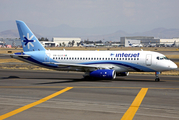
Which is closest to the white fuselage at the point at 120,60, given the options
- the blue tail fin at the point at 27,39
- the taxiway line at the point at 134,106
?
the blue tail fin at the point at 27,39

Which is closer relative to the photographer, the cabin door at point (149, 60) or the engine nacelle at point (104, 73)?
the engine nacelle at point (104, 73)

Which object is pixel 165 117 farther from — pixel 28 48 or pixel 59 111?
pixel 28 48

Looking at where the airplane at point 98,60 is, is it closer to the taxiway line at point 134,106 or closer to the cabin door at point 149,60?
the cabin door at point 149,60

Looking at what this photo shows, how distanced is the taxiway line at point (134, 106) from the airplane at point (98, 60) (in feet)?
28.3

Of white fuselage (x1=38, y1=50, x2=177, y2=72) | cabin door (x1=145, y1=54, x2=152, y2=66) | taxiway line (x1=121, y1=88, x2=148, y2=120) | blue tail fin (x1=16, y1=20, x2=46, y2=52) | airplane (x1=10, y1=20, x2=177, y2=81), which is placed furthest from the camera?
blue tail fin (x1=16, y1=20, x2=46, y2=52)

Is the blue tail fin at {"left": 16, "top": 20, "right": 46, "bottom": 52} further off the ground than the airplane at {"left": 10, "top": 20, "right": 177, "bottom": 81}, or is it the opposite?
the blue tail fin at {"left": 16, "top": 20, "right": 46, "bottom": 52}

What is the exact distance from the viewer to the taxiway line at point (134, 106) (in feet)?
53.2

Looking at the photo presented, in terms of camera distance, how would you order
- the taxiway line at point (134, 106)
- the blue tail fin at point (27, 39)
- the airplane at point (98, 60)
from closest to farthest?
the taxiway line at point (134, 106) → the airplane at point (98, 60) → the blue tail fin at point (27, 39)

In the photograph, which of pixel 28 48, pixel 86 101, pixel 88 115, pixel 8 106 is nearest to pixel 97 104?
pixel 86 101

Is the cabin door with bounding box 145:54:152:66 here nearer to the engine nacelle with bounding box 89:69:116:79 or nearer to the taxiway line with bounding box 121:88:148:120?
the engine nacelle with bounding box 89:69:116:79

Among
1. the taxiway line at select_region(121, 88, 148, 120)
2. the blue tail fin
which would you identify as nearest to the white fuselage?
the blue tail fin

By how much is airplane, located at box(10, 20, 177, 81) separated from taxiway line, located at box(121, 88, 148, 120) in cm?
863

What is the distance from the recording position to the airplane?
33.7 metres

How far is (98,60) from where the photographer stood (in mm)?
36031
